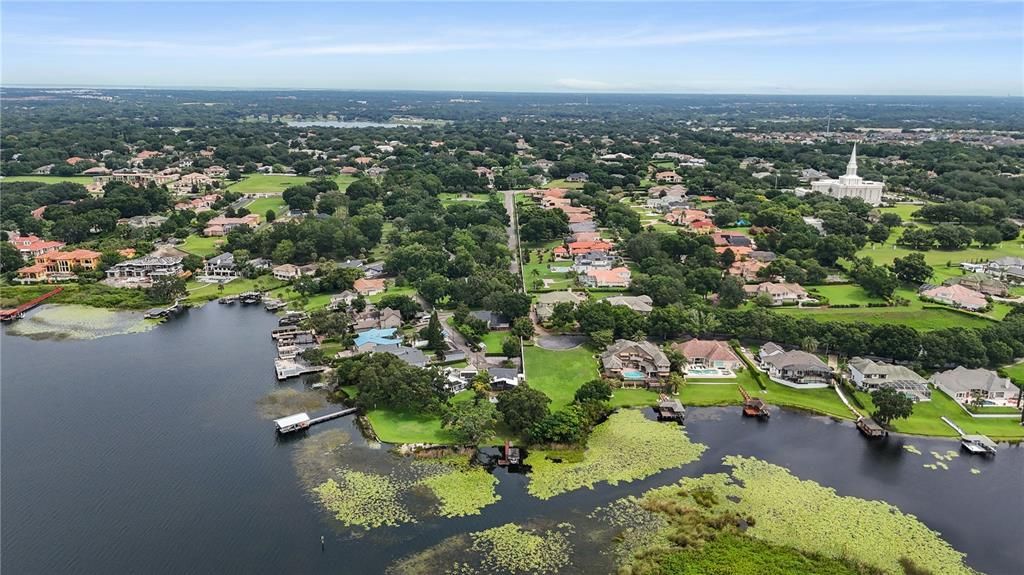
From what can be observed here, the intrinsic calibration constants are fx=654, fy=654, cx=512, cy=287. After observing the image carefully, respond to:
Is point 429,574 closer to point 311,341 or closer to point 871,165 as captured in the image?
point 311,341

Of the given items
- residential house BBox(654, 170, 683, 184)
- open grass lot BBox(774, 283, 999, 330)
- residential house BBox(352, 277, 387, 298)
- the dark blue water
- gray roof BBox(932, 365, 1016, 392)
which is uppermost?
residential house BBox(654, 170, 683, 184)

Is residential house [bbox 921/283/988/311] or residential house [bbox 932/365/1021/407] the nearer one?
residential house [bbox 932/365/1021/407]

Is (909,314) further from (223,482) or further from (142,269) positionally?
(142,269)

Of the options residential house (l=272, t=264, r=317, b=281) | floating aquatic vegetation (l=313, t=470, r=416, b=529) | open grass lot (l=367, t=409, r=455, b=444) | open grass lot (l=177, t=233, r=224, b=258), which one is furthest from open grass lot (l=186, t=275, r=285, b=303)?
floating aquatic vegetation (l=313, t=470, r=416, b=529)

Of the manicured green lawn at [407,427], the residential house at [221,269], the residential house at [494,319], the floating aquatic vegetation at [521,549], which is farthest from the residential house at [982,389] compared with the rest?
the residential house at [221,269]

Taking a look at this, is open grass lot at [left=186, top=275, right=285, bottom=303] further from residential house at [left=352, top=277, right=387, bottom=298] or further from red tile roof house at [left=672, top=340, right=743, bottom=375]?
red tile roof house at [left=672, top=340, right=743, bottom=375]
